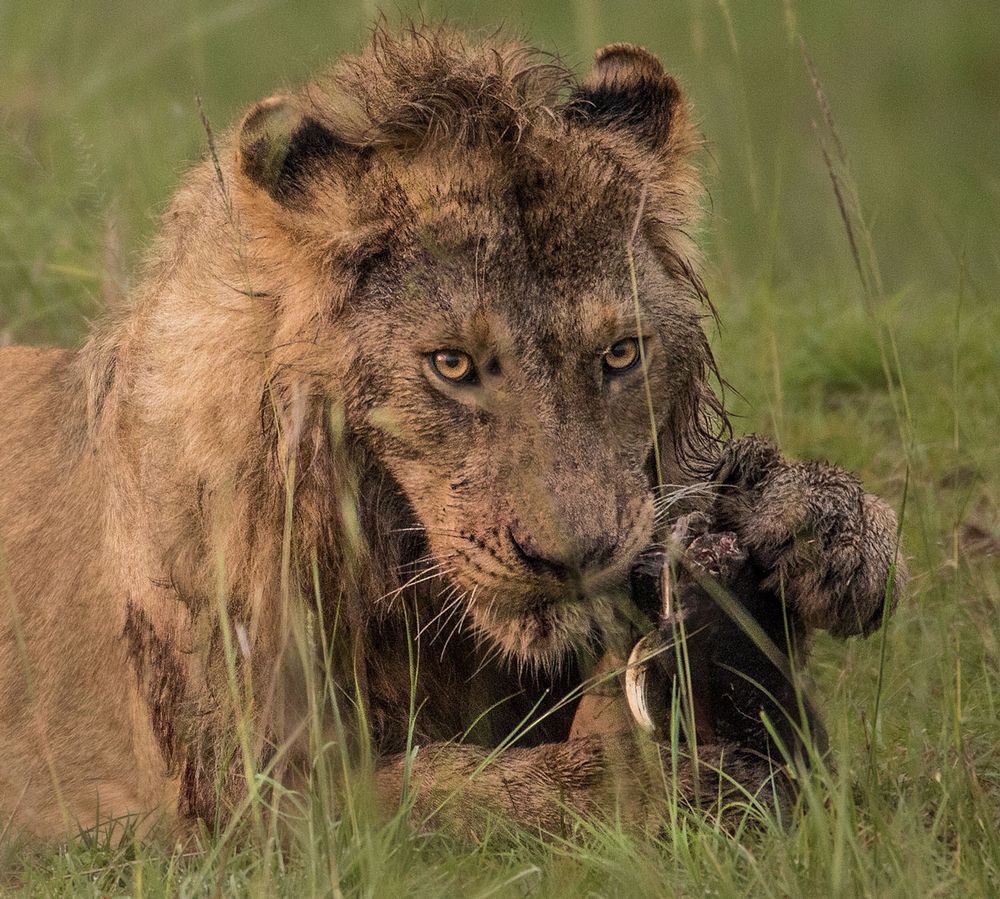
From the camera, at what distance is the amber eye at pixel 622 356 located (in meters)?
3.69

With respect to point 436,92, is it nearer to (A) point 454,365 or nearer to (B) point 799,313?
(A) point 454,365

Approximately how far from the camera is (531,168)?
12.2ft

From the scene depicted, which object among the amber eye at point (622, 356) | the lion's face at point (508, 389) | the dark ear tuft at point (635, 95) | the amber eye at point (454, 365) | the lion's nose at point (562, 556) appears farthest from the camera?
the dark ear tuft at point (635, 95)

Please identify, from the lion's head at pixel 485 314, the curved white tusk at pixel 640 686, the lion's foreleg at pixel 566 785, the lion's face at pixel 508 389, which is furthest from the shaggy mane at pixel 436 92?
the lion's foreleg at pixel 566 785

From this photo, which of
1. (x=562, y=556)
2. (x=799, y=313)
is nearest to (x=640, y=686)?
(x=562, y=556)

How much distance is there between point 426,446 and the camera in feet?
11.8

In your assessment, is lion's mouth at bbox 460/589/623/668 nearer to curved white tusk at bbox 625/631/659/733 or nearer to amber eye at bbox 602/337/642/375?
curved white tusk at bbox 625/631/659/733

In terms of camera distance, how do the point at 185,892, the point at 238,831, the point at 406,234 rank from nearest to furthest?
1. the point at 185,892
2. the point at 238,831
3. the point at 406,234

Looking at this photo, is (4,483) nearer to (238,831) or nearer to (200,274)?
(200,274)

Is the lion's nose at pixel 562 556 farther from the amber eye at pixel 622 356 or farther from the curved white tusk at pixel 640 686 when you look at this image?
the amber eye at pixel 622 356

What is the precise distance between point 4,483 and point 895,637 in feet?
7.56

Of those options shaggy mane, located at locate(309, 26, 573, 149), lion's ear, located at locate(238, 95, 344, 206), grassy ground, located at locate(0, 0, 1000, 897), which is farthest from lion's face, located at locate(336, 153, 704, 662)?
grassy ground, located at locate(0, 0, 1000, 897)

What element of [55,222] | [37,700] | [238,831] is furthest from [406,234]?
[55,222]

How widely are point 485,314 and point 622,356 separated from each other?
330 millimetres
